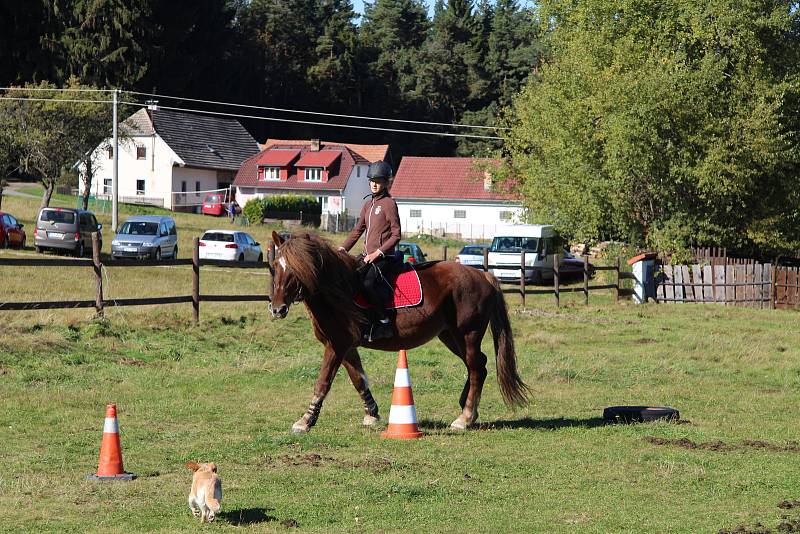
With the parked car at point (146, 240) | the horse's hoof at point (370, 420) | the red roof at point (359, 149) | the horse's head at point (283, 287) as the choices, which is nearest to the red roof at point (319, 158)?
the red roof at point (359, 149)

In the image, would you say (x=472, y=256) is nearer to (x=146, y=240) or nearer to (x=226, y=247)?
(x=226, y=247)

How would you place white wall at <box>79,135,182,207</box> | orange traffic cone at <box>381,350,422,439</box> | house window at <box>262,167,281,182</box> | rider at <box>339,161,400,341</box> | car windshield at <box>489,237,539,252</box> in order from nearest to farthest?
orange traffic cone at <box>381,350,422,439</box>, rider at <box>339,161,400,341</box>, car windshield at <box>489,237,539,252</box>, white wall at <box>79,135,182,207</box>, house window at <box>262,167,281,182</box>

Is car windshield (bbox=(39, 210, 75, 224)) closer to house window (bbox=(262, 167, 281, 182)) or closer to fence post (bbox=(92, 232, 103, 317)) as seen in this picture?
fence post (bbox=(92, 232, 103, 317))

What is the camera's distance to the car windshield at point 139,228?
41312 millimetres

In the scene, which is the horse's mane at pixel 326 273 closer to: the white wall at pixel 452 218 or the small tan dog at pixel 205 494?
the small tan dog at pixel 205 494

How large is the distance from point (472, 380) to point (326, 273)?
7.06ft

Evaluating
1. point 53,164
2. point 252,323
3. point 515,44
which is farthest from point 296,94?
point 252,323

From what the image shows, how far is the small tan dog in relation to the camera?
23.4 feet

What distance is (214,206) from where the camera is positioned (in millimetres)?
78938

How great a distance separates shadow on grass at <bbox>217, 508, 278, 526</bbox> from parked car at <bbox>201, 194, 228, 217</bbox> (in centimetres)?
7226

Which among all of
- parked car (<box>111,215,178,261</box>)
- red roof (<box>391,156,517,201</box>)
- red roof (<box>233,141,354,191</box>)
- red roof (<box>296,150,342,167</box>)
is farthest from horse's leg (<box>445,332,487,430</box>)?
red roof (<box>296,150,342,167</box>)

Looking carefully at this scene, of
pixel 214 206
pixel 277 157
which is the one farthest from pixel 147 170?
pixel 277 157

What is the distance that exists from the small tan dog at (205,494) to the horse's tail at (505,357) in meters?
5.20

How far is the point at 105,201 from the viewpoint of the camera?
7200 centimetres
